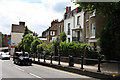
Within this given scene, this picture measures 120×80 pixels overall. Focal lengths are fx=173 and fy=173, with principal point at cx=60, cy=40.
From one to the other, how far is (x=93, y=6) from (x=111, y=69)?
5289mm

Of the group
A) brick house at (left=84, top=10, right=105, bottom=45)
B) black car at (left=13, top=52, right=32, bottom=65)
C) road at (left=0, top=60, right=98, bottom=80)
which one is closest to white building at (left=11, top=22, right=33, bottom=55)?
brick house at (left=84, top=10, right=105, bottom=45)

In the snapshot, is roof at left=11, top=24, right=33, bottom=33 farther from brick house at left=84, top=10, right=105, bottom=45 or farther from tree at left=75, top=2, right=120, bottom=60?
tree at left=75, top=2, right=120, bottom=60

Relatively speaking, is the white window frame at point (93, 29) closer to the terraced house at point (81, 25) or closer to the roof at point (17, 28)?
the terraced house at point (81, 25)

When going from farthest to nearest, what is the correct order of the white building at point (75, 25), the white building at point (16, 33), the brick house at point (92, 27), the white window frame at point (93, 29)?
the white building at point (16, 33) < the white building at point (75, 25) < the white window frame at point (93, 29) < the brick house at point (92, 27)

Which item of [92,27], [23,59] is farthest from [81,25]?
[23,59]

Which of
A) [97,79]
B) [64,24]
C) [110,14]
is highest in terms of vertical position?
[64,24]

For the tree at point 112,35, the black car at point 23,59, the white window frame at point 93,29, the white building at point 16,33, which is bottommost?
the black car at point 23,59

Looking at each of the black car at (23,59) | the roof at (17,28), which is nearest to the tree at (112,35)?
the black car at (23,59)

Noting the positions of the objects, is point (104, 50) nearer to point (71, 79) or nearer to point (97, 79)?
point (97, 79)

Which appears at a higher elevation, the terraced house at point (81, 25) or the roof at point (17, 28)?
the roof at point (17, 28)

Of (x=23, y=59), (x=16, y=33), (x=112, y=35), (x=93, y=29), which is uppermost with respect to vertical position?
(x=16, y=33)

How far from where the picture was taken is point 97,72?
11305 millimetres

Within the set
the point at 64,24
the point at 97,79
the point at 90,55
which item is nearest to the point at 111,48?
the point at 97,79

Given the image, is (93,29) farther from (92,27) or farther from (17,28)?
(17,28)
